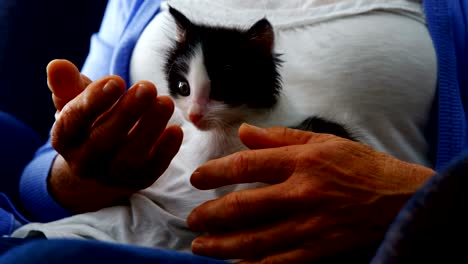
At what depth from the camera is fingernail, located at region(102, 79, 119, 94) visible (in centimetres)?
76

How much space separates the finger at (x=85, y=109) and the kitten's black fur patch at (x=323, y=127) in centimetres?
30

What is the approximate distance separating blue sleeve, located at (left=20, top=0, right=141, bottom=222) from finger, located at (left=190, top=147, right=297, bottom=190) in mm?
413

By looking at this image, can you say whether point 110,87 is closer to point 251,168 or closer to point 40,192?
point 251,168

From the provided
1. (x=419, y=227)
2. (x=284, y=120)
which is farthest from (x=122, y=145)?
(x=419, y=227)

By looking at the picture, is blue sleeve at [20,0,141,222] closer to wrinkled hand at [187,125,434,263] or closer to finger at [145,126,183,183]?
finger at [145,126,183,183]

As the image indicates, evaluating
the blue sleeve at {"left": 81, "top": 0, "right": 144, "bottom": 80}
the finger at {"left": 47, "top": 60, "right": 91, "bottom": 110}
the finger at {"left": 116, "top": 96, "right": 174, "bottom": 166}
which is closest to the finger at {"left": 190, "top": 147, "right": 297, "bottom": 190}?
the finger at {"left": 116, "top": 96, "right": 174, "bottom": 166}

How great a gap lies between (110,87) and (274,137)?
24 cm

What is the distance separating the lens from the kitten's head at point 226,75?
86 cm

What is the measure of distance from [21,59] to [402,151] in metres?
0.95

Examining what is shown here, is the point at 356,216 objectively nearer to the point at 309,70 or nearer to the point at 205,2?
the point at 309,70

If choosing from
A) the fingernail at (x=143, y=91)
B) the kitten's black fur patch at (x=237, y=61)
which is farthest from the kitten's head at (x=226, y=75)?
the fingernail at (x=143, y=91)

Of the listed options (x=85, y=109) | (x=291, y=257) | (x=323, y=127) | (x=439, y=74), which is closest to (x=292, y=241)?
(x=291, y=257)

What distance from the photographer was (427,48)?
3.21ft

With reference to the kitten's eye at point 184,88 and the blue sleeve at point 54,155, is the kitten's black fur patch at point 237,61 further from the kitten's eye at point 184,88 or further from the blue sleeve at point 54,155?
the blue sleeve at point 54,155
